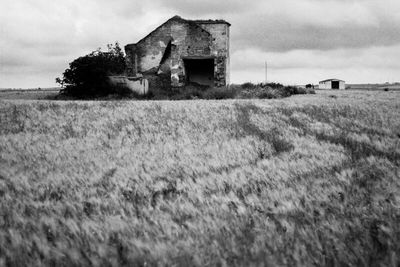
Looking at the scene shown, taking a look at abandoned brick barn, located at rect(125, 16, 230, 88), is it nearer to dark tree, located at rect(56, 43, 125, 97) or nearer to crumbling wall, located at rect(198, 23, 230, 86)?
crumbling wall, located at rect(198, 23, 230, 86)

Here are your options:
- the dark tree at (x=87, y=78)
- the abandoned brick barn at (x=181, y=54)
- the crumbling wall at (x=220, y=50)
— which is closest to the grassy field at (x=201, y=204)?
the dark tree at (x=87, y=78)

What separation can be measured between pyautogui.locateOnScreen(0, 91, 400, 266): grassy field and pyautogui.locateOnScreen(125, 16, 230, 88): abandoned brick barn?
73.5 feet

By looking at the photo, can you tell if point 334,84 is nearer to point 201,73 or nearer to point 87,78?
point 201,73

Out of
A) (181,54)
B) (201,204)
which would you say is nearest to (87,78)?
(181,54)

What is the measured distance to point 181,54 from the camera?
25547 mm

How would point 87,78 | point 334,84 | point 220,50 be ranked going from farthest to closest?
point 334,84
point 220,50
point 87,78

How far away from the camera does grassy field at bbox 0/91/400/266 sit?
1304mm

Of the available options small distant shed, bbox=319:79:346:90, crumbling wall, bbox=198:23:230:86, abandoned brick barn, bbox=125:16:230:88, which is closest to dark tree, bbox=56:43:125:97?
abandoned brick barn, bbox=125:16:230:88

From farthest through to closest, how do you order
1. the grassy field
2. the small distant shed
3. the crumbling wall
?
the small distant shed
the crumbling wall
the grassy field

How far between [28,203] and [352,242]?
1.67 m

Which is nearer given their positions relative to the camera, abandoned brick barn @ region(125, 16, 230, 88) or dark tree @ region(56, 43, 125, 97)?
dark tree @ region(56, 43, 125, 97)

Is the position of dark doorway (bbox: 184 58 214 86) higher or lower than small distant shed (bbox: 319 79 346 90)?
lower

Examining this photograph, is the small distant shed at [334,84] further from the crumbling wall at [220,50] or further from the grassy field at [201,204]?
the grassy field at [201,204]

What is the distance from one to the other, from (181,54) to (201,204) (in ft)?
81.0
